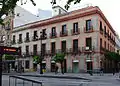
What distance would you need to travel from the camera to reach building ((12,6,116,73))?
39.8 metres

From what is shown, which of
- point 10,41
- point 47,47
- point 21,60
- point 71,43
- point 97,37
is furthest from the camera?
point 10,41

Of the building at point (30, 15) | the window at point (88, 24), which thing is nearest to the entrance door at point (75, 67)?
the window at point (88, 24)

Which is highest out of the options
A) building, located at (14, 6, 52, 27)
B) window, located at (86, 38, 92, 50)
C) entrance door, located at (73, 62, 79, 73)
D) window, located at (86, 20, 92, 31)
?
building, located at (14, 6, 52, 27)

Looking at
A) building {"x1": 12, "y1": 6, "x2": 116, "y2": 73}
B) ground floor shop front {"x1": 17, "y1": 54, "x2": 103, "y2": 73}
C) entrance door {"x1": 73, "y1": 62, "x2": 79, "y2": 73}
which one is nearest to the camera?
ground floor shop front {"x1": 17, "y1": 54, "x2": 103, "y2": 73}

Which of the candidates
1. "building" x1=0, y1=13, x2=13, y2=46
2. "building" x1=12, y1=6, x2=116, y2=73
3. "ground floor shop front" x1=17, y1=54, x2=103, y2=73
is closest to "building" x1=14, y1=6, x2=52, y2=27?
"building" x1=0, y1=13, x2=13, y2=46

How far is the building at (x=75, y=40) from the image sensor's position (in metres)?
39.8

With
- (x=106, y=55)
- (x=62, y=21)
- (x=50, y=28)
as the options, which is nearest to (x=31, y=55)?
(x=50, y=28)

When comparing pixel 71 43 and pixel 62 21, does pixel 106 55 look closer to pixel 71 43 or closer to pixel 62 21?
pixel 71 43

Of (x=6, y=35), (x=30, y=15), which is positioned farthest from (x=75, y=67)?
(x=30, y=15)

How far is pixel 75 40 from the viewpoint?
139 ft

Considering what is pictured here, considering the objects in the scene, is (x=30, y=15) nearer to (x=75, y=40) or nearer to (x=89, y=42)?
(x=75, y=40)

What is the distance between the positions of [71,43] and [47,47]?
19.2 ft

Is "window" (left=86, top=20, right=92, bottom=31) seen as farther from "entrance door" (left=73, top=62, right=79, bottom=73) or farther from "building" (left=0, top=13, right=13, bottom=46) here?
"building" (left=0, top=13, right=13, bottom=46)

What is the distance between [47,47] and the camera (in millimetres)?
46781
